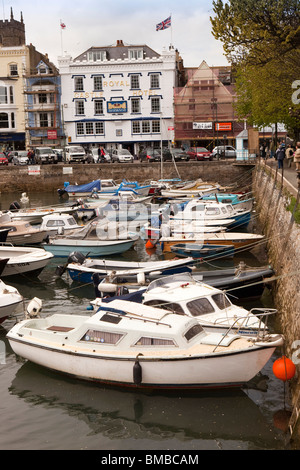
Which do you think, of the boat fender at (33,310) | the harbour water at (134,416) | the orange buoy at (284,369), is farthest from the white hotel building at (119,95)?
the orange buoy at (284,369)

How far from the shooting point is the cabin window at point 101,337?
1380cm

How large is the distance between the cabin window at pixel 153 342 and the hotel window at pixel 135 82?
2171 inches

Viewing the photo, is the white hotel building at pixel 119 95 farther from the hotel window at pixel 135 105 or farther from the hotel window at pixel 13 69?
the hotel window at pixel 13 69

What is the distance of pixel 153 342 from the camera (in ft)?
44.0

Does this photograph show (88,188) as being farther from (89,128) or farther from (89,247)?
(89,128)

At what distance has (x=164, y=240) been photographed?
27.8m

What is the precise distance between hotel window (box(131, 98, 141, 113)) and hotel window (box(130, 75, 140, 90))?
1342 mm

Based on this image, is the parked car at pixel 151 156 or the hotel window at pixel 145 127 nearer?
the parked car at pixel 151 156

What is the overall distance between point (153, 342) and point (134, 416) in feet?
5.70

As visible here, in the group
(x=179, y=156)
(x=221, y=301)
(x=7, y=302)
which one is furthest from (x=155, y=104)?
(x=221, y=301)

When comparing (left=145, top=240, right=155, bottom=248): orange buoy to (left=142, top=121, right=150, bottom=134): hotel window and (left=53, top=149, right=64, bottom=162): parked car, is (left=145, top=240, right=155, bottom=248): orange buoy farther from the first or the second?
(left=142, top=121, right=150, bottom=134): hotel window

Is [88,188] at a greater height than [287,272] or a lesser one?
greater

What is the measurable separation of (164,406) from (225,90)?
5722cm
